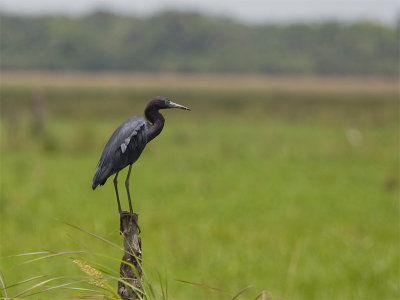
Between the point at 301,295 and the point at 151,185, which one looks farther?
the point at 151,185

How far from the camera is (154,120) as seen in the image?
67.1 inches

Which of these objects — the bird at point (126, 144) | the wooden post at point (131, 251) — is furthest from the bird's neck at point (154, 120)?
the wooden post at point (131, 251)

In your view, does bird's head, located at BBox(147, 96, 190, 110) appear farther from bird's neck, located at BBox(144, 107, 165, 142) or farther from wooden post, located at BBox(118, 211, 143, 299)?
wooden post, located at BBox(118, 211, 143, 299)

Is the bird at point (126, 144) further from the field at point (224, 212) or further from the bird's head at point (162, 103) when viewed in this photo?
the field at point (224, 212)

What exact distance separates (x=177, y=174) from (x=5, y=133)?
10.8 m

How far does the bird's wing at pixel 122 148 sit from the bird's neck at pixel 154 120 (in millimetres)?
49

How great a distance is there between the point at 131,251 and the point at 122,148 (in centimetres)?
46

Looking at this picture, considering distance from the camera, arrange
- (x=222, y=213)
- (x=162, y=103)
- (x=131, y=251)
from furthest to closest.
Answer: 1. (x=222, y=213)
2. (x=131, y=251)
3. (x=162, y=103)

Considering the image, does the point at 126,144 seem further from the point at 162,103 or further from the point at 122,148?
the point at 162,103

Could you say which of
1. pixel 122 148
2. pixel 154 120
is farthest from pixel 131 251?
pixel 154 120

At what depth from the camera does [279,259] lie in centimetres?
1031

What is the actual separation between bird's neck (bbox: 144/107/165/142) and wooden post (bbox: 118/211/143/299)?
1.22 feet

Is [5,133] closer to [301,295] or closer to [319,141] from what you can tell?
[319,141]

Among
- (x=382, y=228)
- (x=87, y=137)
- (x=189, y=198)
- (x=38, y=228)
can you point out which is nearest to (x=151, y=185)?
(x=189, y=198)
